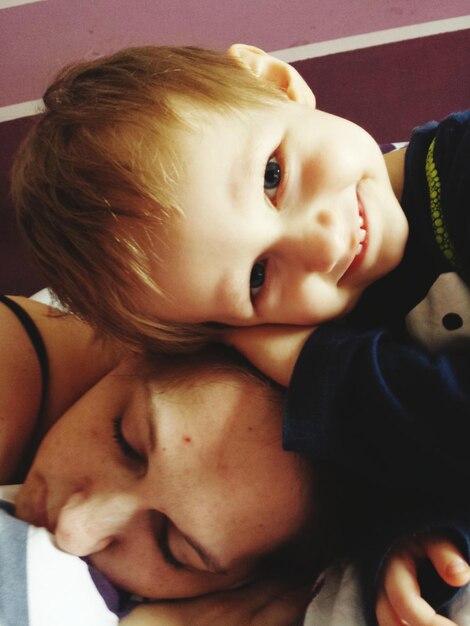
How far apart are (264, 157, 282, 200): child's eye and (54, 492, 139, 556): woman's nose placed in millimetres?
407

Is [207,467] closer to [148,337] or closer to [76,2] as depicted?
[148,337]

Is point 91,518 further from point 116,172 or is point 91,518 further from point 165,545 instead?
point 116,172

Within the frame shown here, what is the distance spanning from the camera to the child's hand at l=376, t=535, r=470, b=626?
2.24 ft

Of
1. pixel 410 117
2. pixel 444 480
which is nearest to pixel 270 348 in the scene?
pixel 444 480

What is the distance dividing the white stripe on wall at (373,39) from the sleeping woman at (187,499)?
801 mm

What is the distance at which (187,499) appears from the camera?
79cm

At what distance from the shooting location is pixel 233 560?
83 centimetres

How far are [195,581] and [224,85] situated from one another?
2.10ft

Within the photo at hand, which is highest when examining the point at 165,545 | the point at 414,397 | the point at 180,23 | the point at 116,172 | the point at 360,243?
the point at 180,23

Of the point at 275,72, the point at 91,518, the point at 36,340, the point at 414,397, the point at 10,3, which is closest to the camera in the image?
the point at 414,397

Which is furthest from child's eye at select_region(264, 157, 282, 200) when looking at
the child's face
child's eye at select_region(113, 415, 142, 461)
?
child's eye at select_region(113, 415, 142, 461)

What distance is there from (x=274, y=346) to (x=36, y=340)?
0.47 m

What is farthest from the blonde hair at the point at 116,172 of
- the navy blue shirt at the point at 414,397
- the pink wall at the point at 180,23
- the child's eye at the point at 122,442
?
the pink wall at the point at 180,23

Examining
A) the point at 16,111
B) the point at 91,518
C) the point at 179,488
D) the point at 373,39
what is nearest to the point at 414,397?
the point at 179,488
